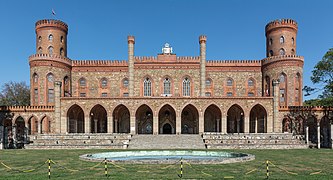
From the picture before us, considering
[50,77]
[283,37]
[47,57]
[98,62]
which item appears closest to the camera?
[47,57]

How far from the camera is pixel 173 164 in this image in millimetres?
15148

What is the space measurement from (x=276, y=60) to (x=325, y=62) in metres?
7.64

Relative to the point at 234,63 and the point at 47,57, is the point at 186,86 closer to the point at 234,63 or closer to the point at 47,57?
the point at 234,63

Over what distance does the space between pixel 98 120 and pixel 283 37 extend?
28070 mm

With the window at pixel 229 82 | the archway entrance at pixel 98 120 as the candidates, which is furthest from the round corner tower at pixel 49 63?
the window at pixel 229 82

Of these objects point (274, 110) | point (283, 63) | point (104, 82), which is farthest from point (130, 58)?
point (283, 63)

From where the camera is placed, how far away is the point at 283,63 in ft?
142

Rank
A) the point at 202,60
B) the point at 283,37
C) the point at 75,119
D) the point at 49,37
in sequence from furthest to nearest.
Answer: the point at 283,37, the point at 49,37, the point at 202,60, the point at 75,119

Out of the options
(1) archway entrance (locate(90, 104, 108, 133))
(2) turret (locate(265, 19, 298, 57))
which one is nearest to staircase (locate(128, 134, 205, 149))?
(1) archway entrance (locate(90, 104, 108, 133))

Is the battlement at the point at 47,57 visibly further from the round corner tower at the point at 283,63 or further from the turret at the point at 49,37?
the round corner tower at the point at 283,63

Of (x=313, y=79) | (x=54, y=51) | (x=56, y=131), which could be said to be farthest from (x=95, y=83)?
(x=313, y=79)

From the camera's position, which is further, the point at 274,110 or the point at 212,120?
the point at 212,120

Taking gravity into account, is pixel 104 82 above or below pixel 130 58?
below

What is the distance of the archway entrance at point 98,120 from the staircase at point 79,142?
1037 cm
